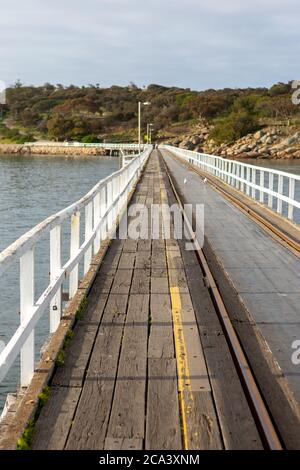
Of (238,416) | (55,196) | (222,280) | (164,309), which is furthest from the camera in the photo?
(55,196)

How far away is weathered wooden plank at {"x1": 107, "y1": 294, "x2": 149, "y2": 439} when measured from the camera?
201 inches

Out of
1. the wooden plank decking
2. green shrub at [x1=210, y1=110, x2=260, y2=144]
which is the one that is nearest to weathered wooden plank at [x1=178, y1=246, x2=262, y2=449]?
the wooden plank decking

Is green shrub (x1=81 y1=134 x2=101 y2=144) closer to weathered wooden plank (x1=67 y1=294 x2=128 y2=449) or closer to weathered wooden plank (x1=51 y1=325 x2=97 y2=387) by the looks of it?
weathered wooden plank (x1=67 y1=294 x2=128 y2=449)

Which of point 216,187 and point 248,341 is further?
point 216,187

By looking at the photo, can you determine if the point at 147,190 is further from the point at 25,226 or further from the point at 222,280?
the point at 222,280

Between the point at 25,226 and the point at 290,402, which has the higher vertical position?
the point at 290,402

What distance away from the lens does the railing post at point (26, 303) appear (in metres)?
6.09

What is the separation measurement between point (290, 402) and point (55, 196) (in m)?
42.9

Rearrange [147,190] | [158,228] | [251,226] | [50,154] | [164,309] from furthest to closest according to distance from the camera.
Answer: [50,154] < [147,190] < [251,226] < [158,228] < [164,309]

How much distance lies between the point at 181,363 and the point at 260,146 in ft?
395

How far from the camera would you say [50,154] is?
524 ft

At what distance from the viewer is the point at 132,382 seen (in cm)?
596

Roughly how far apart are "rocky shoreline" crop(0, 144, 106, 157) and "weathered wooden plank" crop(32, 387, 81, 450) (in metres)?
148

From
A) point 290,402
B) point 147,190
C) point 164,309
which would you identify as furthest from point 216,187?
point 290,402
